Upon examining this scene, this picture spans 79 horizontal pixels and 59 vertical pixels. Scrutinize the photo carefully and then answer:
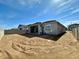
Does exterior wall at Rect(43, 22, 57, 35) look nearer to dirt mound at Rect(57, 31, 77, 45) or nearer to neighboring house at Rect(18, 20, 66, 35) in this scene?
neighboring house at Rect(18, 20, 66, 35)

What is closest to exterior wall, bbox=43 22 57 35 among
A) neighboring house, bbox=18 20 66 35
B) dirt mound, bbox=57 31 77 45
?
neighboring house, bbox=18 20 66 35

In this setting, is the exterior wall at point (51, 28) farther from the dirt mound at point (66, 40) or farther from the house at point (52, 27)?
the dirt mound at point (66, 40)

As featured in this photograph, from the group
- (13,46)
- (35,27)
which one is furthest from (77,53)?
(35,27)

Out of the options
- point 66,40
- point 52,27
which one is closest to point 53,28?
point 52,27

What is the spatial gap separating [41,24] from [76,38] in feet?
30.8

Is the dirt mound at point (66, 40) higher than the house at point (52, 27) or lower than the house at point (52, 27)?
lower

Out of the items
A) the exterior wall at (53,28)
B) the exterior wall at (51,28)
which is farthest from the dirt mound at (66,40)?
the exterior wall at (51,28)

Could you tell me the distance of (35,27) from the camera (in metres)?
28.1

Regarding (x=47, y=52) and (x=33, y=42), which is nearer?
(x=47, y=52)

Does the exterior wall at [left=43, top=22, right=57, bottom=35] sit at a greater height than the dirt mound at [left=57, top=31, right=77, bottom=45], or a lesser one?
greater

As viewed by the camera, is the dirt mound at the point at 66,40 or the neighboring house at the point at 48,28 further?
the neighboring house at the point at 48,28

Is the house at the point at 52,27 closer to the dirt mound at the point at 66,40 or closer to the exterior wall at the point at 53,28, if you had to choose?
the exterior wall at the point at 53,28

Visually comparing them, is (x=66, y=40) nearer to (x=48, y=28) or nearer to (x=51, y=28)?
(x=51, y=28)

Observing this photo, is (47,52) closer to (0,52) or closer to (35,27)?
(0,52)
